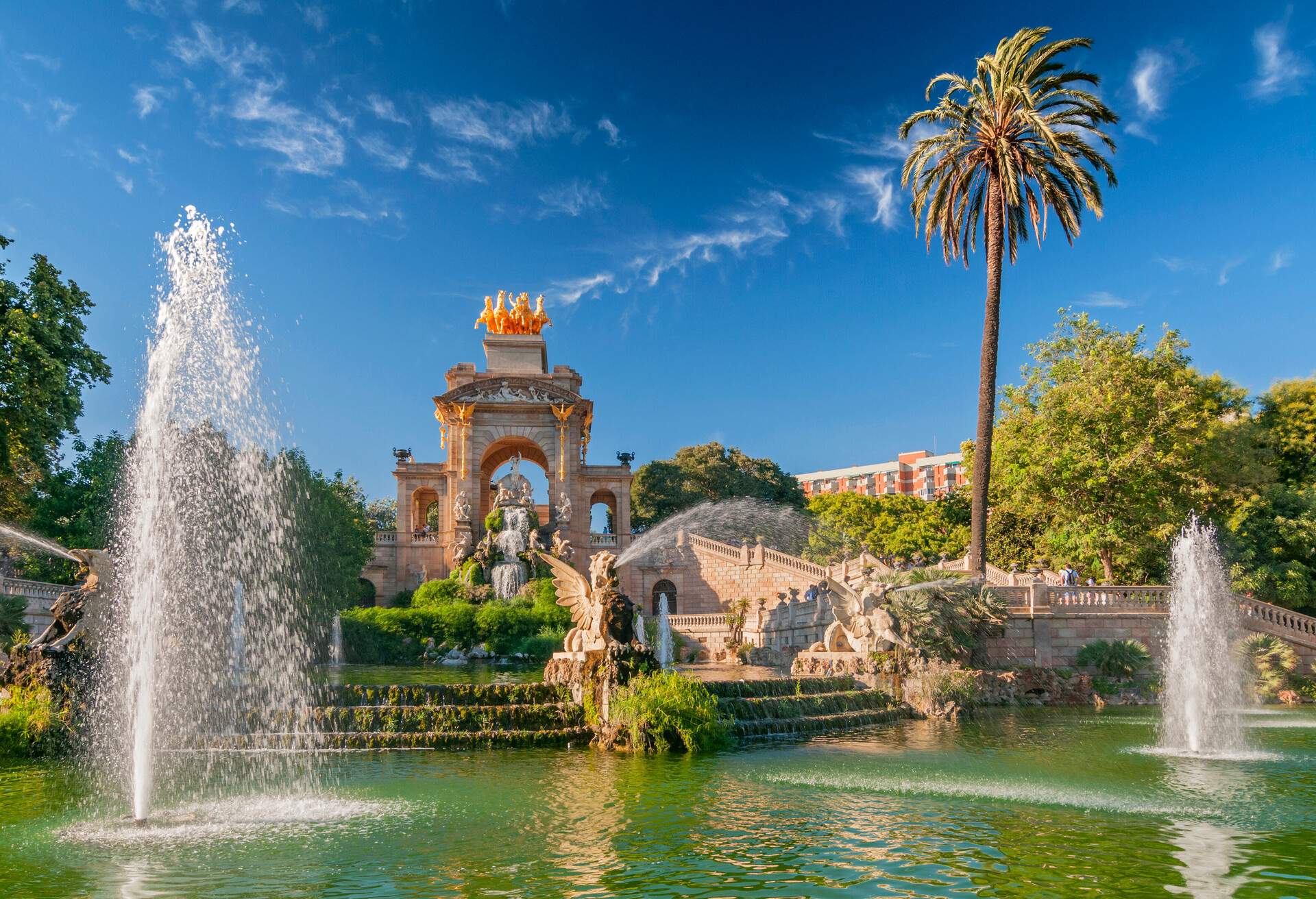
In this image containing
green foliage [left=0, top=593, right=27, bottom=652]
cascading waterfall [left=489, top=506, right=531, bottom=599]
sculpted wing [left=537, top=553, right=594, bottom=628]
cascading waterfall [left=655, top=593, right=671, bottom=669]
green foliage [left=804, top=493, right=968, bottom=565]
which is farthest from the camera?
green foliage [left=804, top=493, right=968, bottom=565]

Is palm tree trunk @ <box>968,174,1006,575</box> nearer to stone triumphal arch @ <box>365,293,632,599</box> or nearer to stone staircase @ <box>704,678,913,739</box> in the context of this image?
stone staircase @ <box>704,678,913,739</box>

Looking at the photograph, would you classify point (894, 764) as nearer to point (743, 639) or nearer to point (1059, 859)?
point (1059, 859)

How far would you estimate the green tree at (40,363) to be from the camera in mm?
23719

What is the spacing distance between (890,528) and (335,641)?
3234 cm

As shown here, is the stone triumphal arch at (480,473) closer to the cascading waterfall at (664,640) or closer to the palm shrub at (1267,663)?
the cascading waterfall at (664,640)

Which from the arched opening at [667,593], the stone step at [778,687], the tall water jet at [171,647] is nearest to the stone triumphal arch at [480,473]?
the arched opening at [667,593]

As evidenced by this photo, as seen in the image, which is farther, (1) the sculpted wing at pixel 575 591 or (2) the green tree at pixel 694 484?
(2) the green tree at pixel 694 484

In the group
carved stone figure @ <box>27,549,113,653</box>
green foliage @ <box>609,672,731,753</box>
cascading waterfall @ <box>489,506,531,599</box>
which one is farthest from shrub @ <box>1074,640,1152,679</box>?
cascading waterfall @ <box>489,506,531,599</box>

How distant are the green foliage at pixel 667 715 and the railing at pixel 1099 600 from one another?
50.5ft

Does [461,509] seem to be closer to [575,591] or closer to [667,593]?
[667,593]

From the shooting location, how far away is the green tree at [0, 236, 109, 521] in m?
23.7

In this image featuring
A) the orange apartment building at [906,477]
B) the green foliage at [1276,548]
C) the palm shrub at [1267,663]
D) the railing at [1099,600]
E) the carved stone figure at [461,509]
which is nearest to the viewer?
the palm shrub at [1267,663]

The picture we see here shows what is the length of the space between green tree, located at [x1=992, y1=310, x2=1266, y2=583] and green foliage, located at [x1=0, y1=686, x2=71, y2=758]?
89.7 ft

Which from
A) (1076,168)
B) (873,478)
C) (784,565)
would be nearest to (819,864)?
(1076,168)
